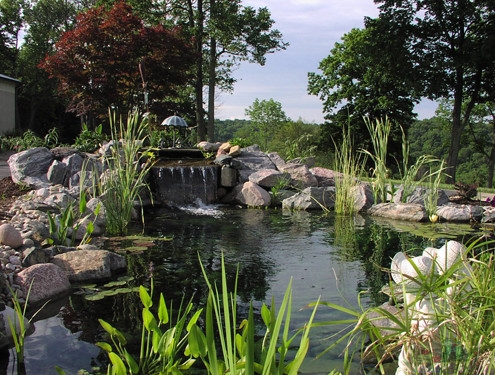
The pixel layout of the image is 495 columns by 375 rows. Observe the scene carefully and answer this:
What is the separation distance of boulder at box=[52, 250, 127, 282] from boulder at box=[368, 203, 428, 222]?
444cm

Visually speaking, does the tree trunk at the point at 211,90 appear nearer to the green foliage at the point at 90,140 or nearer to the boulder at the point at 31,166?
the green foliage at the point at 90,140

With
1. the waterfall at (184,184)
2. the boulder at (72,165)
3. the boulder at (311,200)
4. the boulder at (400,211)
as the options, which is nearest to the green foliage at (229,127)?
the waterfall at (184,184)

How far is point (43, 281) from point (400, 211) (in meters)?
5.27

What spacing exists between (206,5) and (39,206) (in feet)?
42.2

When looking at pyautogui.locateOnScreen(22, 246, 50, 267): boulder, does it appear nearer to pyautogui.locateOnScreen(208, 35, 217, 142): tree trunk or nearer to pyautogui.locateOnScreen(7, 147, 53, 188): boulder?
pyautogui.locateOnScreen(7, 147, 53, 188): boulder

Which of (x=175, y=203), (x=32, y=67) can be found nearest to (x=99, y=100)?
(x=175, y=203)

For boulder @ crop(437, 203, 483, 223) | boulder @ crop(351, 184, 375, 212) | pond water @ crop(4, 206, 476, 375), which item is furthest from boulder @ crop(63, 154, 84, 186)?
boulder @ crop(437, 203, 483, 223)

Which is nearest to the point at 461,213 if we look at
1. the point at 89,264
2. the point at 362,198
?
the point at 362,198

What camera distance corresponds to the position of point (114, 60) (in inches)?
478

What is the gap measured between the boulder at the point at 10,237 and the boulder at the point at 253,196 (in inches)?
188

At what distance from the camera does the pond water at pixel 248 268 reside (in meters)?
2.57

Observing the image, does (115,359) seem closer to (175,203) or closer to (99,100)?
(175,203)

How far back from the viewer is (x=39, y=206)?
18.6 feet

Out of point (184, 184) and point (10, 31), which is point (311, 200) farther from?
point (10, 31)
